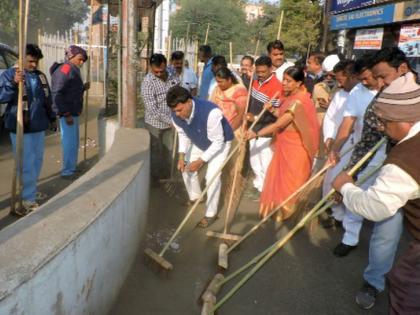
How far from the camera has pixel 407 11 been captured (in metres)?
7.94

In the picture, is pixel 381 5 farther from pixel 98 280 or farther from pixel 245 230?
pixel 98 280

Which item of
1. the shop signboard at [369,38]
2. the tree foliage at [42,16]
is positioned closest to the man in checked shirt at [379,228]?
the shop signboard at [369,38]

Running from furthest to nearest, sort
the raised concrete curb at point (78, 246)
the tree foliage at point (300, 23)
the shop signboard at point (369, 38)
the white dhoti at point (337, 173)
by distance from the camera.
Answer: the tree foliage at point (300, 23) < the shop signboard at point (369, 38) < the white dhoti at point (337, 173) < the raised concrete curb at point (78, 246)

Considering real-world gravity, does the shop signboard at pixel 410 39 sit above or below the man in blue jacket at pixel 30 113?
above

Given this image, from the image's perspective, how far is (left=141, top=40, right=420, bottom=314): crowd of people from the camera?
78.3 inches

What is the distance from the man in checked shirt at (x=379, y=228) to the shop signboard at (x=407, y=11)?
5185mm

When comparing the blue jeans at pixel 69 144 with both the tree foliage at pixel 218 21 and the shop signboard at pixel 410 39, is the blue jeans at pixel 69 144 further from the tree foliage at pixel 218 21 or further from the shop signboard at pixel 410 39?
the tree foliage at pixel 218 21

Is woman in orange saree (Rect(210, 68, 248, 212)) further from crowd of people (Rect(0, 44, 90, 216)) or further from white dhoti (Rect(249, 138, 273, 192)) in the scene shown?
crowd of people (Rect(0, 44, 90, 216))

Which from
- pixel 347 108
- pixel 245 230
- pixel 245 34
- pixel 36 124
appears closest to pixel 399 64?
pixel 347 108

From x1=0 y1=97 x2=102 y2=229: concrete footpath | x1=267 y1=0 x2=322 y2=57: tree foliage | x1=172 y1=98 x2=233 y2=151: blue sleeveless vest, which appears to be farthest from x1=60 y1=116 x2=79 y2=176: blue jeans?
x1=267 y1=0 x2=322 y2=57: tree foliage

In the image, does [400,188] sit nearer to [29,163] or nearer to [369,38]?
[29,163]

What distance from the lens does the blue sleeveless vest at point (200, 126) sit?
155 inches

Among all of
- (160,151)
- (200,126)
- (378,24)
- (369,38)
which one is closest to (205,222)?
(200,126)

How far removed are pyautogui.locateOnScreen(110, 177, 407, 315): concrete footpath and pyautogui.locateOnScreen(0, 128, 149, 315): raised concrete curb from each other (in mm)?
272
